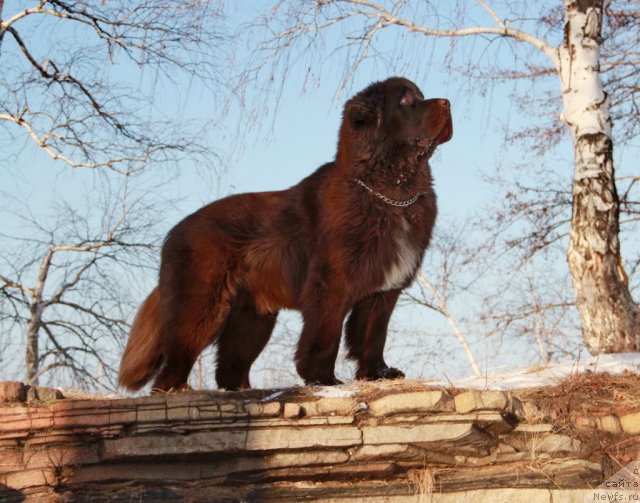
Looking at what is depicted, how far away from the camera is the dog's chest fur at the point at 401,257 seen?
5.41 meters

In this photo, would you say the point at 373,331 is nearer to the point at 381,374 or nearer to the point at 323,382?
the point at 381,374

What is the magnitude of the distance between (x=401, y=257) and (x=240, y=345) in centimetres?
143

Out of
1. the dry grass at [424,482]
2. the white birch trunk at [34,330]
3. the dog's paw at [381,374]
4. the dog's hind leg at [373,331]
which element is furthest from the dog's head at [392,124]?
the white birch trunk at [34,330]

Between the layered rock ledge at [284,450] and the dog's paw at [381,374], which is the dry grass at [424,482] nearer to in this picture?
the layered rock ledge at [284,450]

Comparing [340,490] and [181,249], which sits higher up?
[181,249]

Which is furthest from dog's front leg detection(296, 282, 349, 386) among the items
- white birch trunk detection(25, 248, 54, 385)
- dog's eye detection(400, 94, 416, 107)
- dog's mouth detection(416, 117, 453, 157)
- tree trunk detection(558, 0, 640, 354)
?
white birch trunk detection(25, 248, 54, 385)

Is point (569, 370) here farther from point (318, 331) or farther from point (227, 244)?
point (227, 244)

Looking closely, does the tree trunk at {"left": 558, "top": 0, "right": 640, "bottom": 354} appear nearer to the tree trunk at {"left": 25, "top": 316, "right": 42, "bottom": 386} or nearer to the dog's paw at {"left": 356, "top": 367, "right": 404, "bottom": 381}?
the dog's paw at {"left": 356, "top": 367, "right": 404, "bottom": 381}

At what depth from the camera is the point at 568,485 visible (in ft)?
16.2

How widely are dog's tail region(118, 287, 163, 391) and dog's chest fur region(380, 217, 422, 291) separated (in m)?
1.69

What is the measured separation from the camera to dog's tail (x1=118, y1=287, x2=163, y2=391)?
5.91 metres

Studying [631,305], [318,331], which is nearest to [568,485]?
[318,331]

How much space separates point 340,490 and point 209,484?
747 mm

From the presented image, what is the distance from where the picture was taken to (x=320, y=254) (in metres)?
5.46
